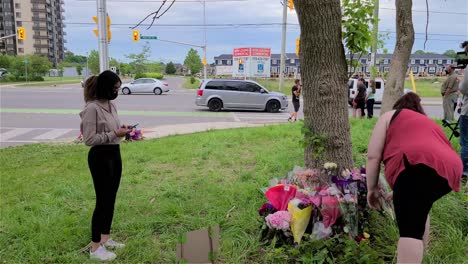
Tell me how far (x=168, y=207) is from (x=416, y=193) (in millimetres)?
2751

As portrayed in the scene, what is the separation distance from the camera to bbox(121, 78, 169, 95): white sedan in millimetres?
30375

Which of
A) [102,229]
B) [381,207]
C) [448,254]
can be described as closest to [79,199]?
[102,229]

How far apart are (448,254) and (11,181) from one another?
5758mm

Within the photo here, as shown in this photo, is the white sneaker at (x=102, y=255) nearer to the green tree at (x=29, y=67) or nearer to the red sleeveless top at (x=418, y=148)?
the red sleeveless top at (x=418, y=148)

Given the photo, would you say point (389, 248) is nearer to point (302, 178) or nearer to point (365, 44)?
point (302, 178)

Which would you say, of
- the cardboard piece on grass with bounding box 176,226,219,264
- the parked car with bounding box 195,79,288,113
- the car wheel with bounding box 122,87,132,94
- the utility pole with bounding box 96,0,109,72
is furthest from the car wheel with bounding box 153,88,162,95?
the cardboard piece on grass with bounding box 176,226,219,264

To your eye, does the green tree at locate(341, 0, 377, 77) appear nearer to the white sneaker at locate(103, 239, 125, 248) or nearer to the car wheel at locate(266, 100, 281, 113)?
the white sneaker at locate(103, 239, 125, 248)

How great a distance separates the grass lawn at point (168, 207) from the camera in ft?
10.9

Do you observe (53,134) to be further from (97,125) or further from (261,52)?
(261,52)

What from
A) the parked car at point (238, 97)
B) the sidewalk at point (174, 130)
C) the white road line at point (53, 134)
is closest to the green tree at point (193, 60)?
the parked car at point (238, 97)

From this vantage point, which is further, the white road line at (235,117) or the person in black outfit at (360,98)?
the white road line at (235,117)

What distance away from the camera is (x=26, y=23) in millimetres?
105000

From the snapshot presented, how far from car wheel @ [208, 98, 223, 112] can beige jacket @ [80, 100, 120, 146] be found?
16173 mm

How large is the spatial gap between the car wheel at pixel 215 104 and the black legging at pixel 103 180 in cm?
1611
